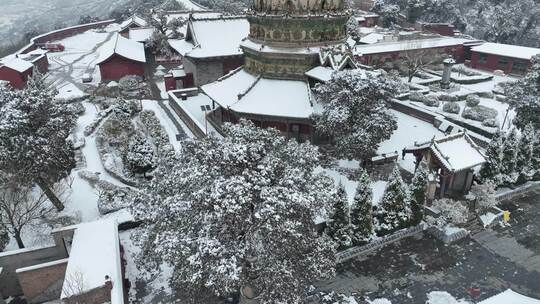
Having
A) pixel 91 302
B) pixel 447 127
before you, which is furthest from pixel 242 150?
pixel 447 127

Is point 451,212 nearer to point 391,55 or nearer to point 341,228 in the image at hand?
point 341,228

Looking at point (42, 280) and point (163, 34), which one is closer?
point (42, 280)

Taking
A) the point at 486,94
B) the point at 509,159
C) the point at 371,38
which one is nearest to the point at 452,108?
the point at 486,94

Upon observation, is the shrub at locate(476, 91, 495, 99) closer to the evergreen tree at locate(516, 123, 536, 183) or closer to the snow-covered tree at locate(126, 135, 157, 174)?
the evergreen tree at locate(516, 123, 536, 183)

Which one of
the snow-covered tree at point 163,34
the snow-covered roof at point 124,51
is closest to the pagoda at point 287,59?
the snow-covered roof at point 124,51

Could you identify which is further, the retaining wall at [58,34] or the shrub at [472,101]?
the retaining wall at [58,34]

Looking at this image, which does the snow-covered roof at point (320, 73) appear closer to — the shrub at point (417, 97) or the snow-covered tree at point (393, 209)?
the snow-covered tree at point (393, 209)
